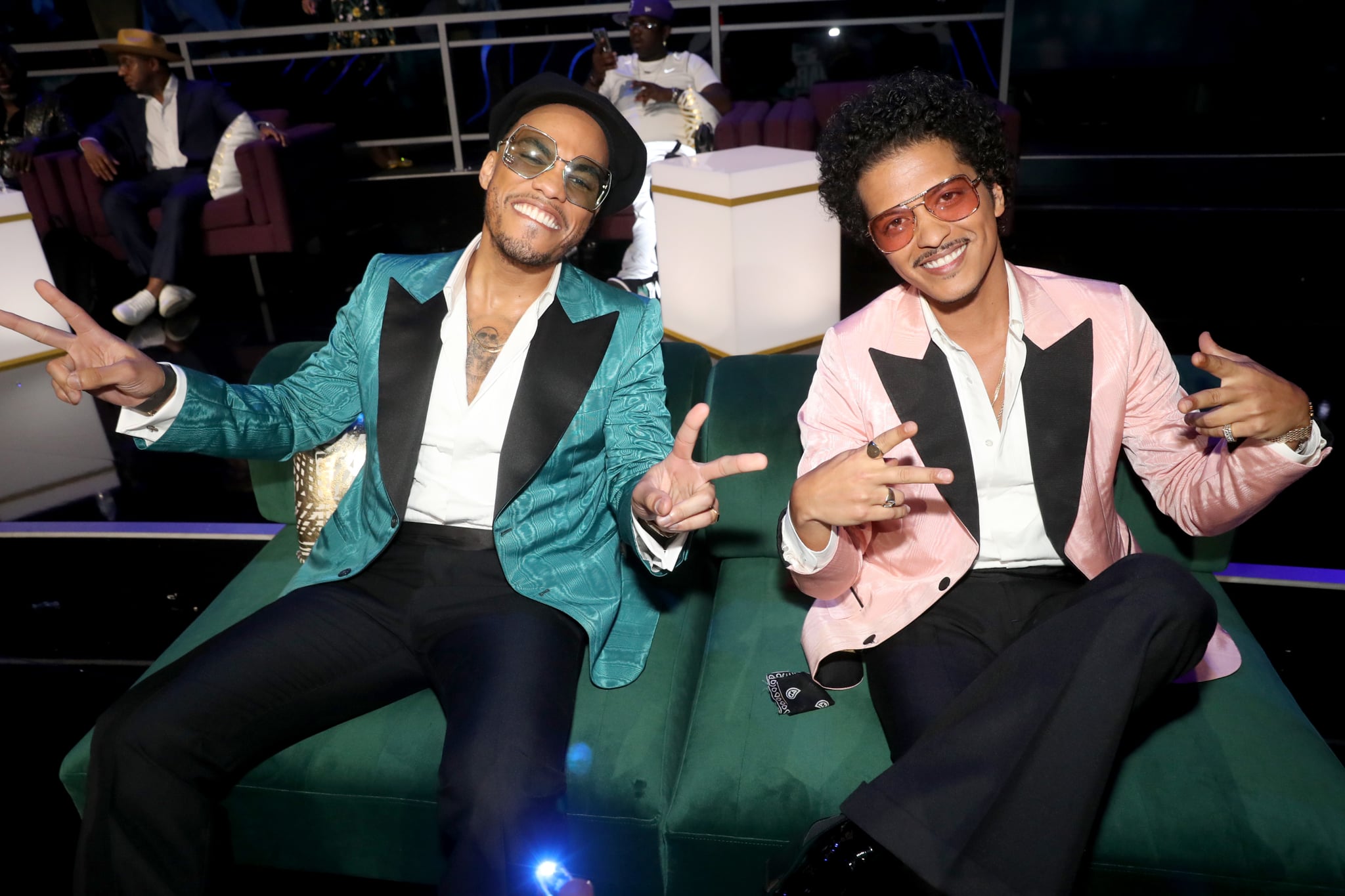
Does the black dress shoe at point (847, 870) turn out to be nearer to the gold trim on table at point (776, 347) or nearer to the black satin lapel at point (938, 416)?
the black satin lapel at point (938, 416)

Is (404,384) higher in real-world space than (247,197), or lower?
higher

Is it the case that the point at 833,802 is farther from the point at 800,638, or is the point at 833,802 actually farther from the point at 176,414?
the point at 176,414

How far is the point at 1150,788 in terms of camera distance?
1485 mm

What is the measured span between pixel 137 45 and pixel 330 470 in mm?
4798

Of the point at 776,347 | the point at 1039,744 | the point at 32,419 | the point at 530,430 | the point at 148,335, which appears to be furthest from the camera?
the point at 148,335

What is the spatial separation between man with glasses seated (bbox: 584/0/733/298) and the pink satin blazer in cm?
372

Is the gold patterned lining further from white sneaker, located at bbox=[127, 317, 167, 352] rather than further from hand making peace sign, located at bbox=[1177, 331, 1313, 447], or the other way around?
white sneaker, located at bbox=[127, 317, 167, 352]

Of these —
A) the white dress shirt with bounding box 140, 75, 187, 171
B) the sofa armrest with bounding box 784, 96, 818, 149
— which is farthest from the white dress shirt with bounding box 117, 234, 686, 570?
the white dress shirt with bounding box 140, 75, 187, 171

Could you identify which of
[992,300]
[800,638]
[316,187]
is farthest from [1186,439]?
[316,187]

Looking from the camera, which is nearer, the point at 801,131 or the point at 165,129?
the point at 801,131

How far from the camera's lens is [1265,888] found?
1387 mm

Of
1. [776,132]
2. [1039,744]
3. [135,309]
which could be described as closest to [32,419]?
[135,309]

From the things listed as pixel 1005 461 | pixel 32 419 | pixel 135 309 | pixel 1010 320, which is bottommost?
pixel 32 419

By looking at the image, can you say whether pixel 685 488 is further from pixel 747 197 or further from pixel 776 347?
pixel 776 347
